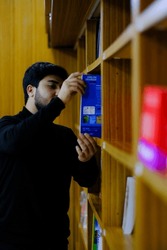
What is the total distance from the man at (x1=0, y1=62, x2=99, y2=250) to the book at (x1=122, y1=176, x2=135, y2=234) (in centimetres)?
30

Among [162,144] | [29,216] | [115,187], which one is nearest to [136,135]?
[162,144]

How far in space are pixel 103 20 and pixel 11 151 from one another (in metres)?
0.69

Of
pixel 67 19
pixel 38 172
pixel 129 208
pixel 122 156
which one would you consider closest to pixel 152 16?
pixel 122 156

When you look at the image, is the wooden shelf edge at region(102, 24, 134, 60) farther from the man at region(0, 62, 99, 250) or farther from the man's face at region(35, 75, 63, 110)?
the man's face at region(35, 75, 63, 110)

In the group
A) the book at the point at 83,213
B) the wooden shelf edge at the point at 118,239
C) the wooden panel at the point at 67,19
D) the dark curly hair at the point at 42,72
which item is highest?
the wooden panel at the point at 67,19

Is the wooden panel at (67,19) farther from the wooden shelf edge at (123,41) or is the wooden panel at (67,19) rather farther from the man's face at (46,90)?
the wooden shelf edge at (123,41)

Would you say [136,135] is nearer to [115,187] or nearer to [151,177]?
[151,177]

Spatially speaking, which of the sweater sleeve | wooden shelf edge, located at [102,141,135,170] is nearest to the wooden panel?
the sweater sleeve

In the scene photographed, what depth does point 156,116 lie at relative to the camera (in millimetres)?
799

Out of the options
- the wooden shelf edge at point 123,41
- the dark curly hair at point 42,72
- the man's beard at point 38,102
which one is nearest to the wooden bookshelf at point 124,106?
the wooden shelf edge at point 123,41

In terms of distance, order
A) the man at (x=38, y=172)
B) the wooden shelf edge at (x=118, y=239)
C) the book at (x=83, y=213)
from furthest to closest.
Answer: the book at (x=83, y=213)
the man at (x=38, y=172)
the wooden shelf edge at (x=118, y=239)

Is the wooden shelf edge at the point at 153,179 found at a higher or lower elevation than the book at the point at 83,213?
higher

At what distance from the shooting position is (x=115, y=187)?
1.55 meters

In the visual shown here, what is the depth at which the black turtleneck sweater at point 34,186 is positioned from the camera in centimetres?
176
